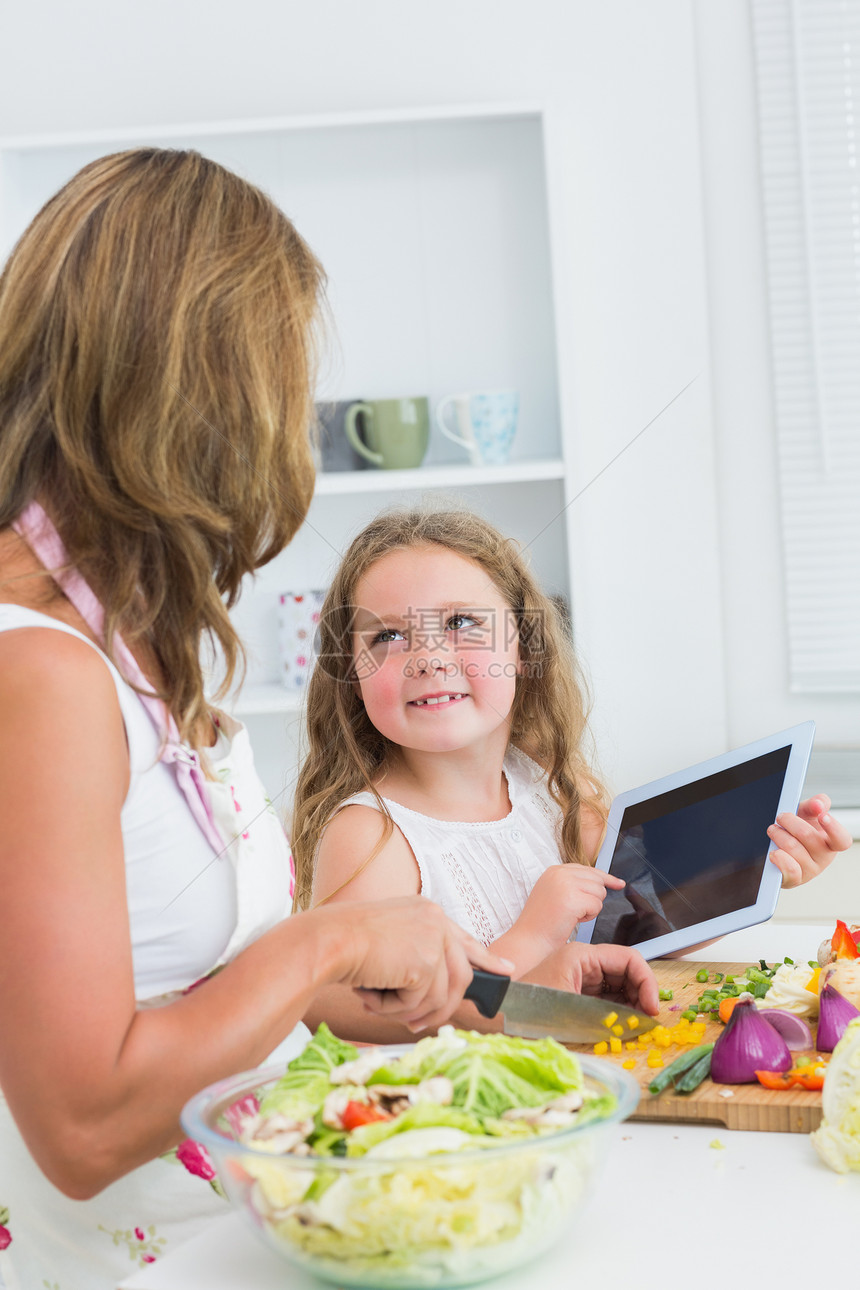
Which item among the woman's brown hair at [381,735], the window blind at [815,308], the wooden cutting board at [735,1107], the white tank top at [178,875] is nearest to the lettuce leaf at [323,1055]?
the white tank top at [178,875]

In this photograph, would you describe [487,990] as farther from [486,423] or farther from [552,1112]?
[486,423]

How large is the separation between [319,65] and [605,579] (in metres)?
0.91

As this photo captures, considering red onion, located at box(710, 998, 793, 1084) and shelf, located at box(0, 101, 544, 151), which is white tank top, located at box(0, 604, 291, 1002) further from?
shelf, located at box(0, 101, 544, 151)

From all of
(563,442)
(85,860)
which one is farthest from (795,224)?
(85,860)

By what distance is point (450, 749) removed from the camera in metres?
1.20

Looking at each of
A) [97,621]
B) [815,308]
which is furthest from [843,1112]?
[815,308]

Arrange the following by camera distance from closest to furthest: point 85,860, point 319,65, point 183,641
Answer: point 85,860, point 183,641, point 319,65

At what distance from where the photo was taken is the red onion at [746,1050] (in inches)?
27.9

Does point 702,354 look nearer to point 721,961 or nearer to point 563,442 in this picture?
point 563,442

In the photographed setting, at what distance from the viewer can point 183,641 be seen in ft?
2.20

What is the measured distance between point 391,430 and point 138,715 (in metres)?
1.14

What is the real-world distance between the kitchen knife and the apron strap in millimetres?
193

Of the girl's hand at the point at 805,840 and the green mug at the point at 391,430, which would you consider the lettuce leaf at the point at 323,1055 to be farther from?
A: the green mug at the point at 391,430

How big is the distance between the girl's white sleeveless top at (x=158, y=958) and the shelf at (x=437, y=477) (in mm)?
1010
